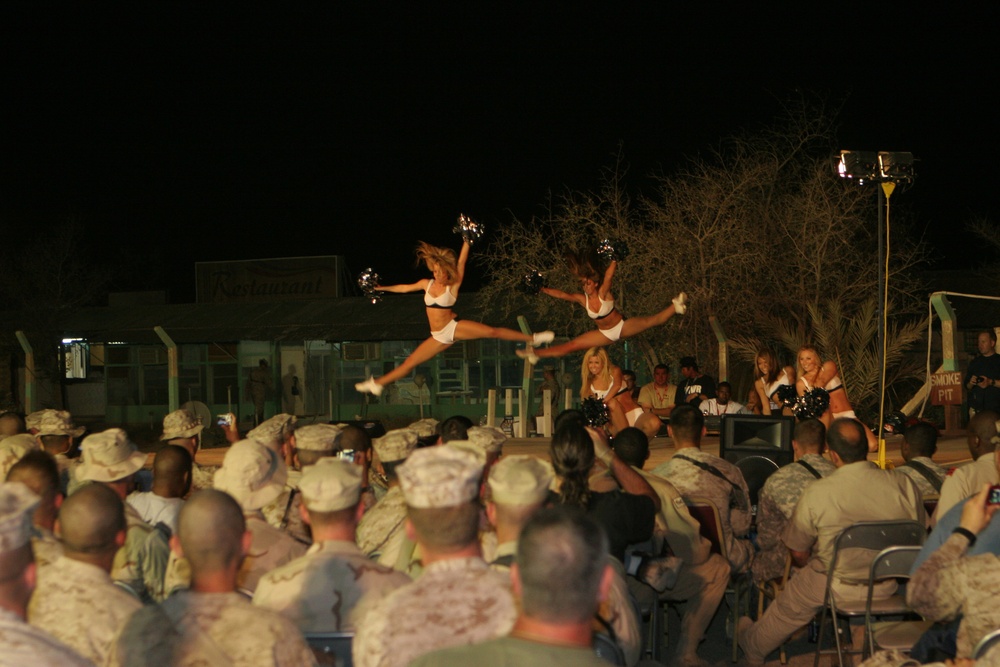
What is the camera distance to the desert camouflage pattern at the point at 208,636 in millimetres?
3039

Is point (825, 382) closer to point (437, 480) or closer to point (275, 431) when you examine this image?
point (275, 431)

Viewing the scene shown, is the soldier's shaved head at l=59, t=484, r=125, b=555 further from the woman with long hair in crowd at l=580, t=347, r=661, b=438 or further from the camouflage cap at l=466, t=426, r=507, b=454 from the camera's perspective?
the woman with long hair in crowd at l=580, t=347, r=661, b=438

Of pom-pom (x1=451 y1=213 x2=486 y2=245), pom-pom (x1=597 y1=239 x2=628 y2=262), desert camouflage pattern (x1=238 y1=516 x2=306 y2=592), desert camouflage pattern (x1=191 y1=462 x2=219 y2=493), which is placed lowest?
desert camouflage pattern (x1=238 y1=516 x2=306 y2=592)

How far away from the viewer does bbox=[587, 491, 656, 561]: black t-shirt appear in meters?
5.03

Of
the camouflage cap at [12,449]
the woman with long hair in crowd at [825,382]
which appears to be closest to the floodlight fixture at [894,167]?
the woman with long hair in crowd at [825,382]

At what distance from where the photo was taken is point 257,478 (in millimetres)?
5023

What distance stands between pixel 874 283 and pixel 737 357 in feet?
9.40

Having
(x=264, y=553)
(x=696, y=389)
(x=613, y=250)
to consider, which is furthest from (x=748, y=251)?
(x=264, y=553)

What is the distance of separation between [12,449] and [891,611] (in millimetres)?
4852

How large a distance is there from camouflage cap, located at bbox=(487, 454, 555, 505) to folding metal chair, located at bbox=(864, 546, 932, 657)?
89.5 inches

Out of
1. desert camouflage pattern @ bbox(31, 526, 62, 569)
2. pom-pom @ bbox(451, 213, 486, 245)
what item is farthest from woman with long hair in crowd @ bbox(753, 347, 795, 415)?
desert camouflage pattern @ bbox(31, 526, 62, 569)

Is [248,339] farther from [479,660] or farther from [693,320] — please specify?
[479,660]

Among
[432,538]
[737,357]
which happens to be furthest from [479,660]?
[737,357]

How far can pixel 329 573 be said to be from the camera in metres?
3.75
